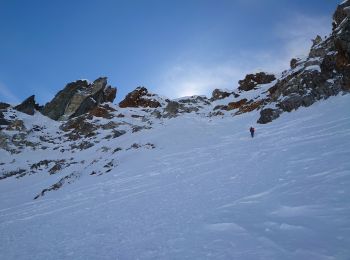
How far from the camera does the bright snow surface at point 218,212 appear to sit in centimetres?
707

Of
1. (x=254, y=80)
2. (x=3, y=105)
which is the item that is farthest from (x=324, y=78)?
(x=3, y=105)

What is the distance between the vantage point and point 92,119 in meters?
73.4

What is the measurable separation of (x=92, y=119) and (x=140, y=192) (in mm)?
59105

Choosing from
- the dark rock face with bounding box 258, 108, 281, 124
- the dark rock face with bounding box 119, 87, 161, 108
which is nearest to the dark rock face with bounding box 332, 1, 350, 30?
the dark rock face with bounding box 258, 108, 281, 124

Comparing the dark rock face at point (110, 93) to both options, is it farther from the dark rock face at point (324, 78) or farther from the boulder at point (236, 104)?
the dark rock face at point (324, 78)

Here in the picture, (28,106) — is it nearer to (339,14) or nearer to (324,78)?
(324,78)

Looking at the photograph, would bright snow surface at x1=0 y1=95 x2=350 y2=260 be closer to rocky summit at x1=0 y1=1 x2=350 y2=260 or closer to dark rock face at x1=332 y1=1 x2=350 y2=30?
rocky summit at x1=0 y1=1 x2=350 y2=260

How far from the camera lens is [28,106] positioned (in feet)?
298

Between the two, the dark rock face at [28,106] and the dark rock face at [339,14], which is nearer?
the dark rock face at [339,14]

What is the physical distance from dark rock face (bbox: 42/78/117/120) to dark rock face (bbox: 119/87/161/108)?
910 cm

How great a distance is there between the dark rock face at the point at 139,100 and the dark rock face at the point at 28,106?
25.3 m

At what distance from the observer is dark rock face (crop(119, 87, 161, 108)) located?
9100 centimetres

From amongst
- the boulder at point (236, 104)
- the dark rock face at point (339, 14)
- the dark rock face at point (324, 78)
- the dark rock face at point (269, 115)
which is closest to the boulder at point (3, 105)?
the boulder at point (236, 104)

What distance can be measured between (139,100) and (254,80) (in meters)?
33.6
